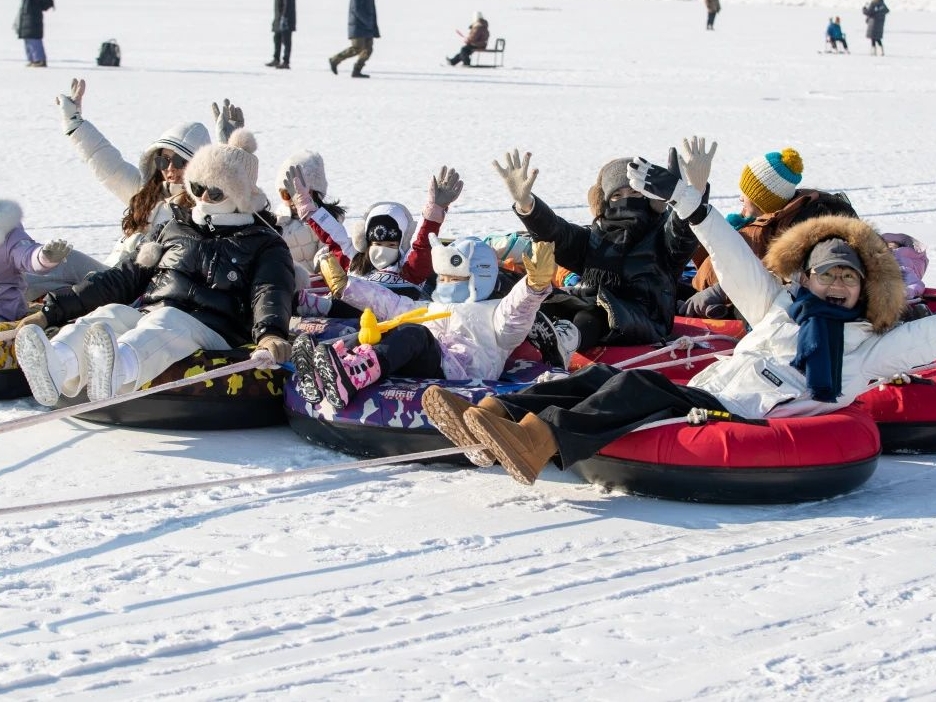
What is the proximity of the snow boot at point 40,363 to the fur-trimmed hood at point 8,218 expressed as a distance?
1091mm

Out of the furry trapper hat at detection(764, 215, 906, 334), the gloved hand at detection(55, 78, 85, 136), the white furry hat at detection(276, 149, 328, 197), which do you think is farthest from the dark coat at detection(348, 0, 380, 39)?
the furry trapper hat at detection(764, 215, 906, 334)

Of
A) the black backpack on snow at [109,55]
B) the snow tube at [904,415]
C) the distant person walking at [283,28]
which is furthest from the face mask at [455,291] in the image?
the black backpack on snow at [109,55]

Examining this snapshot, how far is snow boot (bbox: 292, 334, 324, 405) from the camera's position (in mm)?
5438

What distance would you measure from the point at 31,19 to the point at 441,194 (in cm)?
1505

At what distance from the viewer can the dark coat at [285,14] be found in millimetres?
20250

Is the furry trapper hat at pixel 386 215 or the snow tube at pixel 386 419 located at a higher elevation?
the furry trapper hat at pixel 386 215

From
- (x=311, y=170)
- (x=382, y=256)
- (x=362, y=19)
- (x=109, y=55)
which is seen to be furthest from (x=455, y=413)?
(x=109, y=55)

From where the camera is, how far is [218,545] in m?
4.53

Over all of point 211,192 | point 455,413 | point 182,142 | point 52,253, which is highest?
point 182,142

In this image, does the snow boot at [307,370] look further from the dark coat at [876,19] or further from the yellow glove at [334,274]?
the dark coat at [876,19]

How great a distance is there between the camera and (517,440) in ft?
15.4

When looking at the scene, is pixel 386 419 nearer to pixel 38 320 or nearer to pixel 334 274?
pixel 334 274

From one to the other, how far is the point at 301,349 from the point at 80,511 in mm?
1128

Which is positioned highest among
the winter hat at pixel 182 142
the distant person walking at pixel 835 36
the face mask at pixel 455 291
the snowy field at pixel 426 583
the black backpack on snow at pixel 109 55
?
the distant person walking at pixel 835 36
